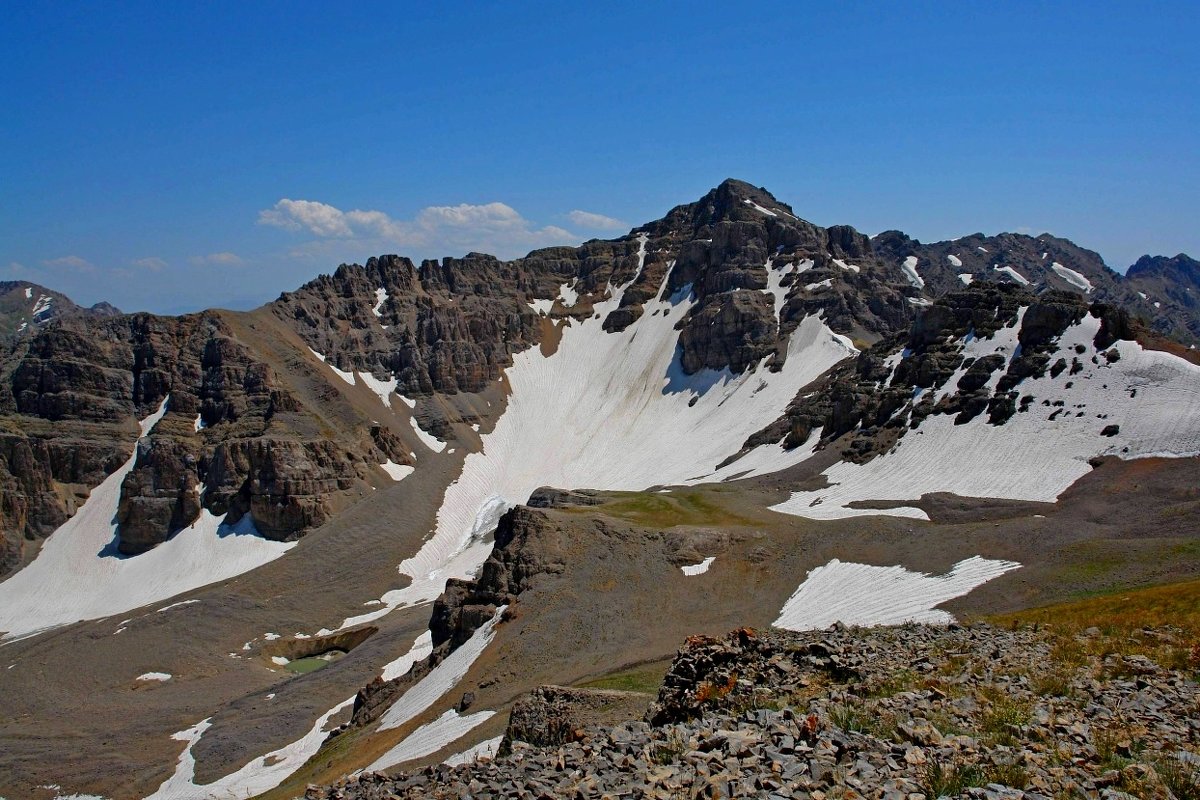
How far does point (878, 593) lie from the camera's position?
194 ft

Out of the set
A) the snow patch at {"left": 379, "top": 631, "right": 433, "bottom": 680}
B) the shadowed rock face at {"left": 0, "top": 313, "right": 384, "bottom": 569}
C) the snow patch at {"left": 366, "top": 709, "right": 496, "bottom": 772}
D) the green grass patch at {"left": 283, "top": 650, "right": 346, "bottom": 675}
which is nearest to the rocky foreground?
the snow patch at {"left": 366, "top": 709, "right": 496, "bottom": 772}

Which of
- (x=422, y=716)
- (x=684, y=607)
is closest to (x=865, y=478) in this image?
(x=684, y=607)

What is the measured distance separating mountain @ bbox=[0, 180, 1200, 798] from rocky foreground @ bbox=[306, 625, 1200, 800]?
71.3 ft

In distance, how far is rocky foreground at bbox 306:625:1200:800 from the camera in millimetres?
12023

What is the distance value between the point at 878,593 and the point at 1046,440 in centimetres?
4215

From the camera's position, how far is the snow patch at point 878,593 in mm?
55000

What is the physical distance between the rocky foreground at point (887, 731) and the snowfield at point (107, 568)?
120 m

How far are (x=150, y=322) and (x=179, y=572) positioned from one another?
64.7 metres

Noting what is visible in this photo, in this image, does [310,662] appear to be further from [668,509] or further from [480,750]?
[480,750]

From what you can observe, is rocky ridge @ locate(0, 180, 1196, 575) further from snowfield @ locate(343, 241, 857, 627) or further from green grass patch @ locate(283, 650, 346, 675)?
green grass patch @ locate(283, 650, 346, 675)

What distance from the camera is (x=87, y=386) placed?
158 metres

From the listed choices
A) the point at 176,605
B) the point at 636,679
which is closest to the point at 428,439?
the point at 176,605

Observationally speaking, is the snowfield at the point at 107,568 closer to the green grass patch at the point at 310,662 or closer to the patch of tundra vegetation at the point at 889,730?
the green grass patch at the point at 310,662

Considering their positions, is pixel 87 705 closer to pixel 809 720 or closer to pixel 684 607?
pixel 684 607
